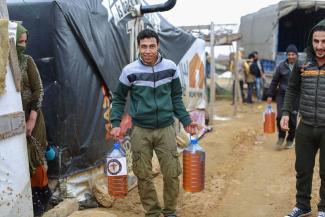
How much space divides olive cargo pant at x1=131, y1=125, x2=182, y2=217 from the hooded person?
3.00 ft

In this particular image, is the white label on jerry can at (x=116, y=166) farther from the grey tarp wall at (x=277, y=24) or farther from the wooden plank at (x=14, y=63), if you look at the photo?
the grey tarp wall at (x=277, y=24)

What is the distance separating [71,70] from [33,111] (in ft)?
2.46

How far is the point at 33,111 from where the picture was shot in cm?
406

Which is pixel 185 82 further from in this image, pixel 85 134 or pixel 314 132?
pixel 314 132

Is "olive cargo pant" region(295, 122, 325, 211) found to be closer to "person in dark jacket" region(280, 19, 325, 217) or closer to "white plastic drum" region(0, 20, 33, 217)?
"person in dark jacket" region(280, 19, 325, 217)

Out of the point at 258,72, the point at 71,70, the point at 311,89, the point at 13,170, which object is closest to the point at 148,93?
the point at 71,70

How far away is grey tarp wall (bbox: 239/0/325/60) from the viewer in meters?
15.7

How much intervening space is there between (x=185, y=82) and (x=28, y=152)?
4.92 meters

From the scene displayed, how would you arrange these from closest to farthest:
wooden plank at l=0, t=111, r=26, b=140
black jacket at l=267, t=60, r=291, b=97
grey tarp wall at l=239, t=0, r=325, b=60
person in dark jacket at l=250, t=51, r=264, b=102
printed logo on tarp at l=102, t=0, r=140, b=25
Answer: wooden plank at l=0, t=111, r=26, b=140 < printed logo on tarp at l=102, t=0, r=140, b=25 < black jacket at l=267, t=60, r=291, b=97 < grey tarp wall at l=239, t=0, r=325, b=60 < person in dark jacket at l=250, t=51, r=264, b=102

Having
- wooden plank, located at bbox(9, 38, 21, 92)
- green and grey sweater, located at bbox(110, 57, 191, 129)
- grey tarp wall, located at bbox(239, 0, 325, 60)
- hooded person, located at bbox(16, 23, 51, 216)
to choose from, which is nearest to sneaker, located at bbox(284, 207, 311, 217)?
green and grey sweater, located at bbox(110, 57, 191, 129)

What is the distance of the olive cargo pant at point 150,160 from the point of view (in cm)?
412

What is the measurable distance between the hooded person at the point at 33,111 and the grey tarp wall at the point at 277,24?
13341 millimetres

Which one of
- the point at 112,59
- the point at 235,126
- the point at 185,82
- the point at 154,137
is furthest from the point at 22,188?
the point at 235,126

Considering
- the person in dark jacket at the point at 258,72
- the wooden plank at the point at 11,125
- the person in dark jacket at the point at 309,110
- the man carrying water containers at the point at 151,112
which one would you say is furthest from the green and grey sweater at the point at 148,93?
the person in dark jacket at the point at 258,72
